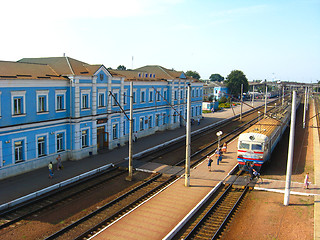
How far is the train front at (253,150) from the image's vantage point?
2420 cm

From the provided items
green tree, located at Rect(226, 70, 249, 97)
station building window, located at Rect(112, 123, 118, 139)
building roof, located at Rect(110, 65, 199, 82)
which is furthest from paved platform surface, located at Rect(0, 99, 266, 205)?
green tree, located at Rect(226, 70, 249, 97)

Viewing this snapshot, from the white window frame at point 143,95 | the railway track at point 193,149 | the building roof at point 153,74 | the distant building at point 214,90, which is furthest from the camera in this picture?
the distant building at point 214,90

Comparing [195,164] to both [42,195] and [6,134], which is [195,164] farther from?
[6,134]

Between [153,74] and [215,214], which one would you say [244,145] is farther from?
[153,74]

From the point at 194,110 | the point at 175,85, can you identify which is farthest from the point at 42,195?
the point at 194,110

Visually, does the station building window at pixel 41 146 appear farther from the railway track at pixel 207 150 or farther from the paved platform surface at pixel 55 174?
the railway track at pixel 207 150

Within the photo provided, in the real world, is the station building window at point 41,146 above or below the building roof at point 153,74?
below

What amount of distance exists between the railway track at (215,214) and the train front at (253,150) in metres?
3.15

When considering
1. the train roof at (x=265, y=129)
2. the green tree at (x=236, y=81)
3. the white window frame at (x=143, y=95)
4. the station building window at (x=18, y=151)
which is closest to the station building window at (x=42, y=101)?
the station building window at (x=18, y=151)

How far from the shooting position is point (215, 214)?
1742 cm

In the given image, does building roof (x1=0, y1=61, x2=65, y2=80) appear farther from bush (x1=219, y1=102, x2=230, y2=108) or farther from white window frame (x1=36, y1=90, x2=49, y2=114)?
bush (x1=219, y1=102, x2=230, y2=108)

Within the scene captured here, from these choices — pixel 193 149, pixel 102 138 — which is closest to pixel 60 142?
pixel 102 138

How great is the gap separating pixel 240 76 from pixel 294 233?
94.3 metres

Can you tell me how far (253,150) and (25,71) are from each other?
63.8 ft
